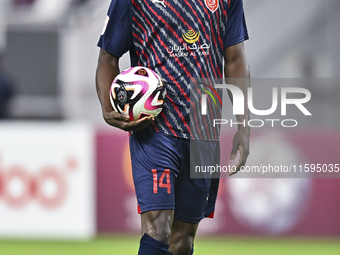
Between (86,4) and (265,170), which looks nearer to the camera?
(265,170)

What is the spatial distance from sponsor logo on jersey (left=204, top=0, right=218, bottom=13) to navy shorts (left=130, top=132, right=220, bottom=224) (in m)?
0.81

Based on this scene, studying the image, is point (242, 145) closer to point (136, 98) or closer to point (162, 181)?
point (162, 181)

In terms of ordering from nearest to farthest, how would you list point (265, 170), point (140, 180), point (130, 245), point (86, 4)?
point (140, 180)
point (130, 245)
point (265, 170)
point (86, 4)

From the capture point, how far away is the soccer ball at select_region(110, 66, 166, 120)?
3643 millimetres

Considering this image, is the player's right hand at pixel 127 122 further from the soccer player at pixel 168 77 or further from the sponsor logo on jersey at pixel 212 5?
the sponsor logo on jersey at pixel 212 5

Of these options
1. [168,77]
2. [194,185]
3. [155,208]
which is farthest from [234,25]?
[155,208]

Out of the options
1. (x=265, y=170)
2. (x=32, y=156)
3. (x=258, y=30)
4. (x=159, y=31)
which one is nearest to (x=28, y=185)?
(x=32, y=156)

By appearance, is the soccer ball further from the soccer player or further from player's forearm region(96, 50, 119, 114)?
player's forearm region(96, 50, 119, 114)

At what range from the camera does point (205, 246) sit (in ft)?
24.2

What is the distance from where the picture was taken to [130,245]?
7.31 metres

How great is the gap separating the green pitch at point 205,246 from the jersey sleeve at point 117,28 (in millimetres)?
3318

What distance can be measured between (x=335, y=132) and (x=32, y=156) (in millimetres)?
Answer: 3868

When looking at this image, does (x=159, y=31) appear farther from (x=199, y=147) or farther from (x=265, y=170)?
(x=265, y=170)

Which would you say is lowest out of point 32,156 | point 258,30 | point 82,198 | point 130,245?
point 130,245
